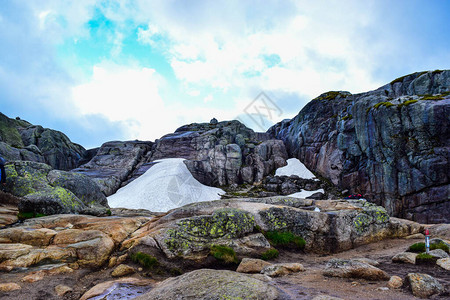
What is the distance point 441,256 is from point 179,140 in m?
88.0

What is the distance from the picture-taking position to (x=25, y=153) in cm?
6856

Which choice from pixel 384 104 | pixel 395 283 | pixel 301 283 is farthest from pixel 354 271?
pixel 384 104

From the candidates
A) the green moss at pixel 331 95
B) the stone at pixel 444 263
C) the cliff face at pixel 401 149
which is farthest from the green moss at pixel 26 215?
the green moss at pixel 331 95

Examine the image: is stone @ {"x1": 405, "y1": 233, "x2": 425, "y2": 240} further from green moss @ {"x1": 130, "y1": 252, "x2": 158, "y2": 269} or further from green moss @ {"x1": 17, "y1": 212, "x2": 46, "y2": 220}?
green moss @ {"x1": 17, "y1": 212, "x2": 46, "y2": 220}

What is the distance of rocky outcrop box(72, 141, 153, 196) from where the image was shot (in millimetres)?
74125

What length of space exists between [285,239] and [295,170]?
68.6m

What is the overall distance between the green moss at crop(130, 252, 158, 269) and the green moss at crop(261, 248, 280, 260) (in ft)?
21.9

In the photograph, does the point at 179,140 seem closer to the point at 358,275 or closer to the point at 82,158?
the point at 82,158

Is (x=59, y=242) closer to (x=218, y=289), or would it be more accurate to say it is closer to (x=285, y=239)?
(x=218, y=289)

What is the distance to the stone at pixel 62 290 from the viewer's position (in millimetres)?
9922

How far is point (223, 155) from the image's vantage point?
85.0 metres

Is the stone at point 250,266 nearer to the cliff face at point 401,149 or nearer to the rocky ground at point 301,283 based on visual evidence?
the rocky ground at point 301,283

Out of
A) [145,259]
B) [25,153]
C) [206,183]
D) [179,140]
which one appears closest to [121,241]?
[145,259]

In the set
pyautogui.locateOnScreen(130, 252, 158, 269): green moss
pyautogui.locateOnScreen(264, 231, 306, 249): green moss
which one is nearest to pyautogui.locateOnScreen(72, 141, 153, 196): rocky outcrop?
pyautogui.locateOnScreen(130, 252, 158, 269): green moss
